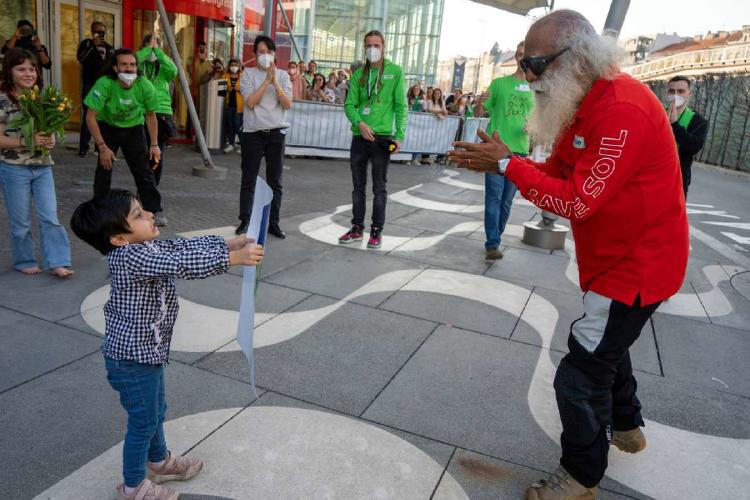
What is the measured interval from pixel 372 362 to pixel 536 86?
1975 mm

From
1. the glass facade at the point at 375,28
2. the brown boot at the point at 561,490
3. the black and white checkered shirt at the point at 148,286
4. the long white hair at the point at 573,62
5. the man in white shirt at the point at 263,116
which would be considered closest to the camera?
the black and white checkered shirt at the point at 148,286

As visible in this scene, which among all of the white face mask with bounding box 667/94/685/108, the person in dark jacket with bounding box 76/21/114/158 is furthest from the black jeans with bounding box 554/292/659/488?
the person in dark jacket with bounding box 76/21/114/158

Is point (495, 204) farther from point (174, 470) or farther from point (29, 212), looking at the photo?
point (174, 470)

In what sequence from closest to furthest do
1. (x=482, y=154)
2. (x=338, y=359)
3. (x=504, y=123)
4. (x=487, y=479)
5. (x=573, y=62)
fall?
1. (x=573, y=62)
2. (x=482, y=154)
3. (x=487, y=479)
4. (x=338, y=359)
5. (x=504, y=123)

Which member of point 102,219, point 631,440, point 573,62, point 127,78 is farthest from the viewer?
point 127,78

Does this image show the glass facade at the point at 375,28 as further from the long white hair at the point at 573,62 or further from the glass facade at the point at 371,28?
the long white hair at the point at 573,62

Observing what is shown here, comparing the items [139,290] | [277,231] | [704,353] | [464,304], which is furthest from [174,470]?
[277,231]

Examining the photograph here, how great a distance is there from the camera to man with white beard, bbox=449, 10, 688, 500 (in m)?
2.09

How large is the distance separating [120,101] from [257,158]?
1417 mm

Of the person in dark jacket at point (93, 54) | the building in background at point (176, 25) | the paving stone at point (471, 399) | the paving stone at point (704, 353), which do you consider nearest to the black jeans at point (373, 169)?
the paving stone at point (471, 399)

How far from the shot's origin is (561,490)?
8.00 ft

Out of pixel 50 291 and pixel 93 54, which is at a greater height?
pixel 93 54

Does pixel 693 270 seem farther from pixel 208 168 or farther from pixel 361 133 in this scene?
pixel 208 168

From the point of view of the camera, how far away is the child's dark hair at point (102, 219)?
200 cm
